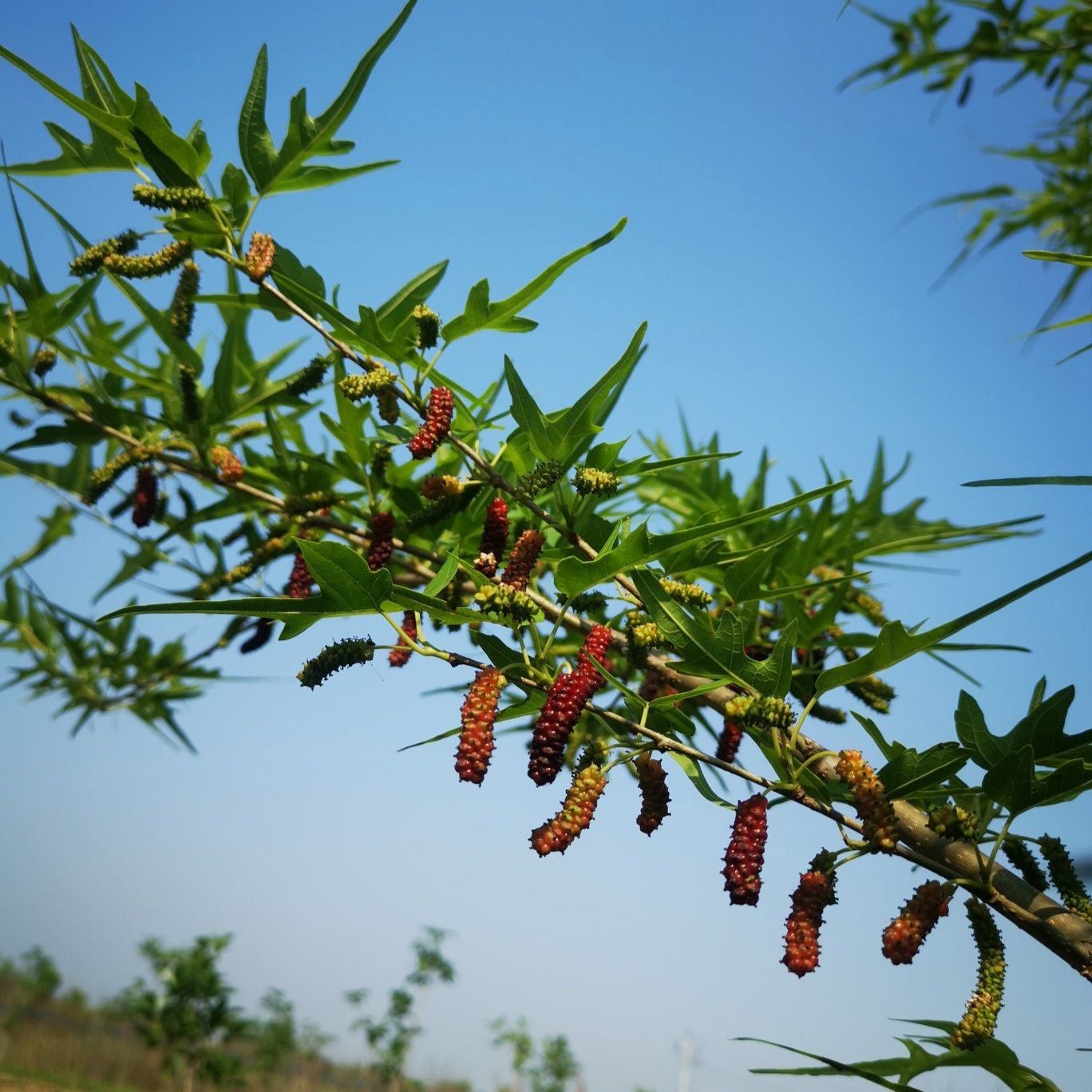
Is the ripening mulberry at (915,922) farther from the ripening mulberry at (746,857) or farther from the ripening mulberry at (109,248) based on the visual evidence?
the ripening mulberry at (109,248)

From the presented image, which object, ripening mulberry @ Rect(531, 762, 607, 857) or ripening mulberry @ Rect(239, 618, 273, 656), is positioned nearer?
ripening mulberry @ Rect(531, 762, 607, 857)

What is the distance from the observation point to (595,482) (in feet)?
2.59

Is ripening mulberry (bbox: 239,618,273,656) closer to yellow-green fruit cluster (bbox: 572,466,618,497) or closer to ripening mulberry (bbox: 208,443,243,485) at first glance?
ripening mulberry (bbox: 208,443,243,485)

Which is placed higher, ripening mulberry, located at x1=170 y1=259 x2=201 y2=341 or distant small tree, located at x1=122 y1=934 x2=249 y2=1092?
ripening mulberry, located at x1=170 y1=259 x2=201 y2=341

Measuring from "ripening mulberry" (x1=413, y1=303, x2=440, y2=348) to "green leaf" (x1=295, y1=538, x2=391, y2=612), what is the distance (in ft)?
1.18

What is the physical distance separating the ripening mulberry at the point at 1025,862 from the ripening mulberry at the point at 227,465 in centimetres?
90

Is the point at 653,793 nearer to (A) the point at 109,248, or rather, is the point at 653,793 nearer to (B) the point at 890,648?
(B) the point at 890,648

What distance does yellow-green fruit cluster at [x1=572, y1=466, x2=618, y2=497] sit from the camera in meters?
0.79

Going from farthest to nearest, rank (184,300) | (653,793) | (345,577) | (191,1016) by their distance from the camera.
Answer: (191,1016) → (184,300) → (653,793) → (345,577)

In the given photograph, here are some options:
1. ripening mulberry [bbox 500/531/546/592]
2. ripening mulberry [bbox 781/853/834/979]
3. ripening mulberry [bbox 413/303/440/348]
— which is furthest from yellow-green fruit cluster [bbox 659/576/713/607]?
ripening mulberry [bbox 413/303/440/348]

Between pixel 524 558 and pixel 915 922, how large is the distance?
0.40m

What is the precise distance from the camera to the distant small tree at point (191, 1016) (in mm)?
12727

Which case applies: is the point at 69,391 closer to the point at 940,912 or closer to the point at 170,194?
the point at 170,194

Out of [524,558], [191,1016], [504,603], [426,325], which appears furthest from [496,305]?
[191,1016]
